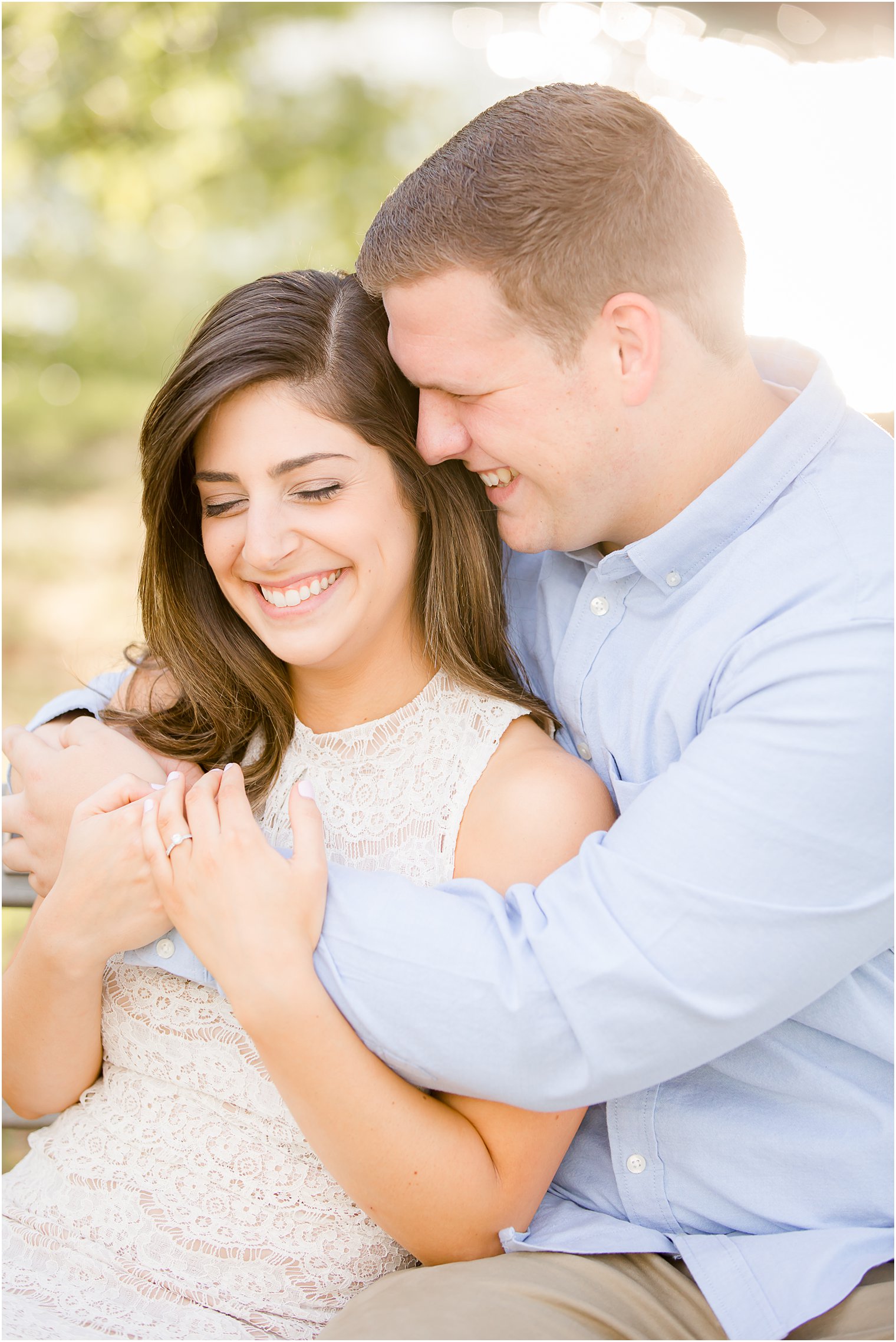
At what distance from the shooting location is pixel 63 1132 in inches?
88.6

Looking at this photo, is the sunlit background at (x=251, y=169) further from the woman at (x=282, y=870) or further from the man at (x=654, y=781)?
the man at (x=654, y=781)

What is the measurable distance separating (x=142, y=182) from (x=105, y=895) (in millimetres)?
6229

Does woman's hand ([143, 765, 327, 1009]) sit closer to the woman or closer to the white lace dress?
the woman

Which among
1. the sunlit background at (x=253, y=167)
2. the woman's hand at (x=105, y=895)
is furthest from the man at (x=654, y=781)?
the sunlit background at (x=253, y=167)

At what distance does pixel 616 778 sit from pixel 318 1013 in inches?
28.2

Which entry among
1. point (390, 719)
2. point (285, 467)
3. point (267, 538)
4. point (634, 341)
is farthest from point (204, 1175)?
point (634, 341)

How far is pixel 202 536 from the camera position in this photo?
2.48 meters

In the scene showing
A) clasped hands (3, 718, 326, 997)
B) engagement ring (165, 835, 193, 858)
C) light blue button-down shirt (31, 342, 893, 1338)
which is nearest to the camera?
light blue button-down shirt (31, 342, 893, 1338)

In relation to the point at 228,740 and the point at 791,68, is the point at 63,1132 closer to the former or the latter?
the point at 228,740

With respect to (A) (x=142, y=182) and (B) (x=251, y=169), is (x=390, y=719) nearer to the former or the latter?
(A) (x=142, y=182)

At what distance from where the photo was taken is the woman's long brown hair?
7.14 ft

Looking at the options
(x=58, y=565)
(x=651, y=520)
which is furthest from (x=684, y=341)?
(x=58, y=565)

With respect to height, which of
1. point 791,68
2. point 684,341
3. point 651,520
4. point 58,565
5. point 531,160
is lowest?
point 58,565

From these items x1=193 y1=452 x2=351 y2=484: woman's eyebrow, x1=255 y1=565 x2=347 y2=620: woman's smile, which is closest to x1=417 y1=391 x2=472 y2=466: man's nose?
x1=193 y1=452 x2=351 y2=484: woman's eyebrow
